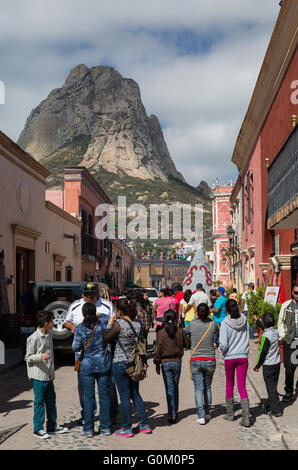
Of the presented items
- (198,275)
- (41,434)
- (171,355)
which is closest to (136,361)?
(171,355)

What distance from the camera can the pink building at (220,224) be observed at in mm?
59469

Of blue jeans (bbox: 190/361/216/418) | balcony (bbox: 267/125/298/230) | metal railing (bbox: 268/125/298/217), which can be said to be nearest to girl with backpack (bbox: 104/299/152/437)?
blue jeans (bbox: 190/361/216/418)

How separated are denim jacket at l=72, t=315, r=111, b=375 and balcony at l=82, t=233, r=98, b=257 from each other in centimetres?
2760

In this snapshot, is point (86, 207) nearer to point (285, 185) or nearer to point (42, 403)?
point (285, 185)

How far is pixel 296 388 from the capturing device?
9.74m

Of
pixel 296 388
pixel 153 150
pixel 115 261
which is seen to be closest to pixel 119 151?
pixel 153 150

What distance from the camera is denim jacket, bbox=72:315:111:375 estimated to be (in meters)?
7.10

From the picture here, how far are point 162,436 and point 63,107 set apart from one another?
603 ft

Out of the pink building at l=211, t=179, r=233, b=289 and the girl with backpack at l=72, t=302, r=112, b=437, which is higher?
the pink building at l=211, t=179, r=233, b=289

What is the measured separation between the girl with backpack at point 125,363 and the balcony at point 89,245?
1083 inches

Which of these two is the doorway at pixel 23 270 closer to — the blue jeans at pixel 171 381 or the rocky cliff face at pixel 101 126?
the blue jeans at pixel 171 381

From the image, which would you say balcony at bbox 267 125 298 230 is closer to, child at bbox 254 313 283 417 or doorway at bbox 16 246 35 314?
child at bbox 254 313 283 417
